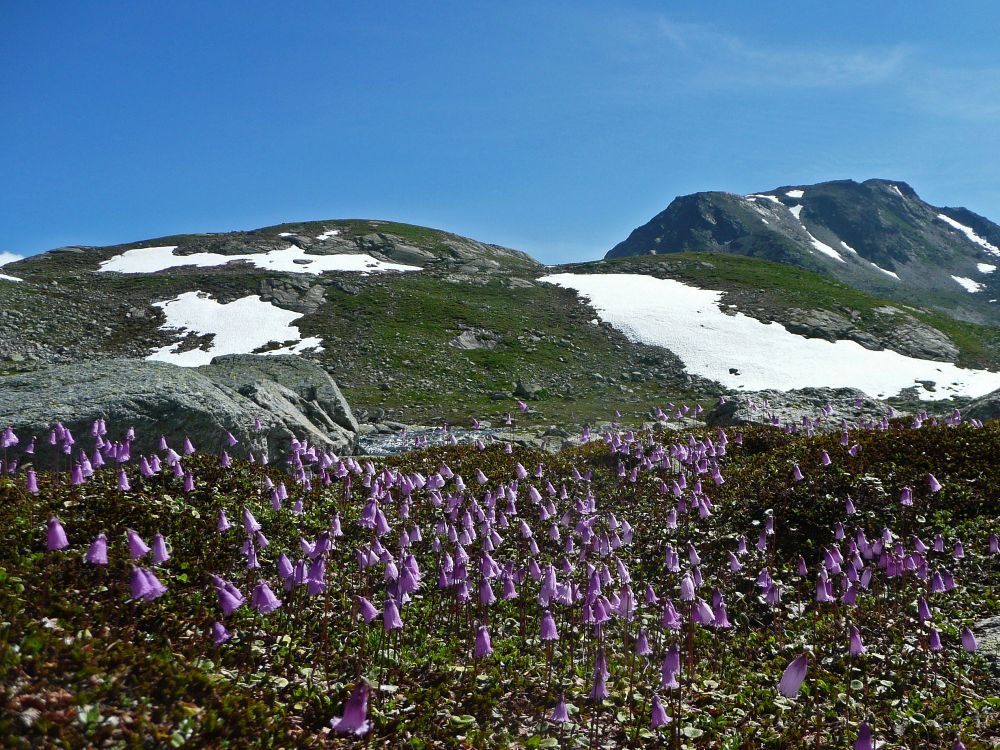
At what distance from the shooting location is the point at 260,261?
259ft

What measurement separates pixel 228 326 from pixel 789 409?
145 ft

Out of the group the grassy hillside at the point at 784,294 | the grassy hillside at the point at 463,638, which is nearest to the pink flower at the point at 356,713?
the grassy hillside at the point at 463,638

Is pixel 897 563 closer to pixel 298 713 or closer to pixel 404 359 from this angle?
pixel 298 713

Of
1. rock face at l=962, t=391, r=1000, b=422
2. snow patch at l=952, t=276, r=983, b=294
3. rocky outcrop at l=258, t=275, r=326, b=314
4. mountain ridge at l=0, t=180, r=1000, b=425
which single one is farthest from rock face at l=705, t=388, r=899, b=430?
snow patch at l=952, t=276, r=983, b=294

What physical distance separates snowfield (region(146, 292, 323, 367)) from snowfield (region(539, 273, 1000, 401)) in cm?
2871

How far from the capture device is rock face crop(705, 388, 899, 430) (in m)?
24.9

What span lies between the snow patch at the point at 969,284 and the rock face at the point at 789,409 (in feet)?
599

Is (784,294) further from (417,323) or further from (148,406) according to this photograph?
(148,406)

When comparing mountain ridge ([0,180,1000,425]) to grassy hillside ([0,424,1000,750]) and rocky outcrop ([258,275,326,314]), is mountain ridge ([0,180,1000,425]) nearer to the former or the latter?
rocky outcrop ([258,275,326,314])

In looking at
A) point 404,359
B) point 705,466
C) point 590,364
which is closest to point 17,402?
point 705,466

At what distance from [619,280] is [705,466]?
65662mm

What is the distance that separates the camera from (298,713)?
5.55 metres

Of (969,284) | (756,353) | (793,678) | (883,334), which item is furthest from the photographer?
(969,284)

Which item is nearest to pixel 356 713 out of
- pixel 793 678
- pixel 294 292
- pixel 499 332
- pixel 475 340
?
pixel 793 678
